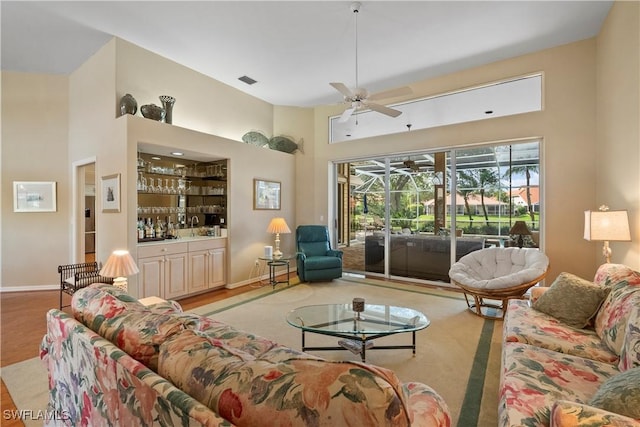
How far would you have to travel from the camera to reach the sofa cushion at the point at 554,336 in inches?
75.6

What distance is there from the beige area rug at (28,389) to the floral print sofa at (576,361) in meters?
2.83

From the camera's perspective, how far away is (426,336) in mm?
3168

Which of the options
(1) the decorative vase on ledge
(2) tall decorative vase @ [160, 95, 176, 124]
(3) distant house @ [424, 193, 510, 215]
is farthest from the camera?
(3) distant house @ [424, 193, 510, 215]

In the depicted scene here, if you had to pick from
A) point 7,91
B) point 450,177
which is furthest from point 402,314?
point 7,91

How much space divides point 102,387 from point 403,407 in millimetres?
1209

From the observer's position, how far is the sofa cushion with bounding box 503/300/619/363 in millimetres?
1920

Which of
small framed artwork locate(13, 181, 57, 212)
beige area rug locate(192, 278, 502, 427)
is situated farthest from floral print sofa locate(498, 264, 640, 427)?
small framed artwork locate(13, 181, 57, 212)

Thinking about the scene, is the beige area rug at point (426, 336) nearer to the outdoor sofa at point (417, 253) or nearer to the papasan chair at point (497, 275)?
the papasan chair at point (497, 275)

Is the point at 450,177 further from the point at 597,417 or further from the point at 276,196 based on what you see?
→ the point at 597,417

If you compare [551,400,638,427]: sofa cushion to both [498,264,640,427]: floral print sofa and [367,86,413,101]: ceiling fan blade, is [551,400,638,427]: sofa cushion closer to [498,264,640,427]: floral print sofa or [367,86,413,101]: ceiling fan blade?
[498,264,640,427]: floral print sofa

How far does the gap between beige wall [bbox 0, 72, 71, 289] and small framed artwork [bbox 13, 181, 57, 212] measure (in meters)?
0.06

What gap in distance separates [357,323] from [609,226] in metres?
2.61

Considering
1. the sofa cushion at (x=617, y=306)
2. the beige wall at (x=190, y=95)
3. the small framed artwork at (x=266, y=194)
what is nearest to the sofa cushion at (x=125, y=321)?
the sofa cushion at (x=617, y=306)

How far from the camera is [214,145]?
488 cm
